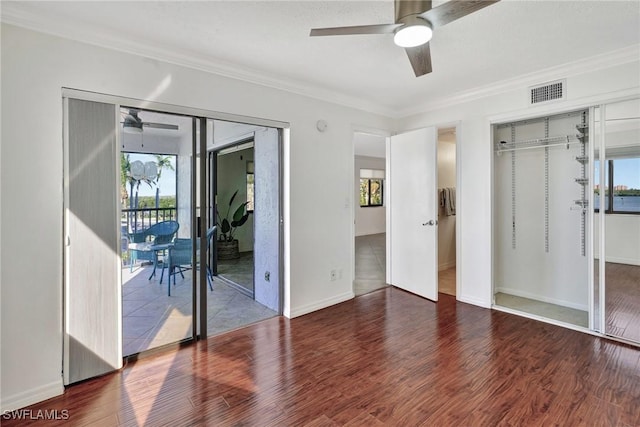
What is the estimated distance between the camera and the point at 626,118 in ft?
8.98

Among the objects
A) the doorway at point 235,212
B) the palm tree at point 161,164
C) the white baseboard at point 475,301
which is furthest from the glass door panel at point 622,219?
the palm tree at point 161,164

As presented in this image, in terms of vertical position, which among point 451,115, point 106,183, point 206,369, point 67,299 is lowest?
point 206,369

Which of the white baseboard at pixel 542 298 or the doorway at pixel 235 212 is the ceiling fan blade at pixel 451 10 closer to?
the doorway at pixel 235 212

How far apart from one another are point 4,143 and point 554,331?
15.0 feet

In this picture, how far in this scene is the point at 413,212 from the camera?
13.6 ft

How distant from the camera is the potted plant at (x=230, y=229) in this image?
496 centimetres

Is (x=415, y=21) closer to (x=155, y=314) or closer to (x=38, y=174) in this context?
(x=38, y=174)

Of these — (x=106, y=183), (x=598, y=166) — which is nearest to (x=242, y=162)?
(x=106, y=183)

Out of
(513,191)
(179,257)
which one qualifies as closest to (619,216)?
(513,191)

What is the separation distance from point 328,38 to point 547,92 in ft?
7.53

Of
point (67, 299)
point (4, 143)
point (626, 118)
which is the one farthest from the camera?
point (626, 118)

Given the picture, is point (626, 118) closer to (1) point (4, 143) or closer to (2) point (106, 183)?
(2) point (106, 183)

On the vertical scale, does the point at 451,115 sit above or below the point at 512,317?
above

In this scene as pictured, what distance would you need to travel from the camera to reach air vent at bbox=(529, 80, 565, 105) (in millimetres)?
3061
